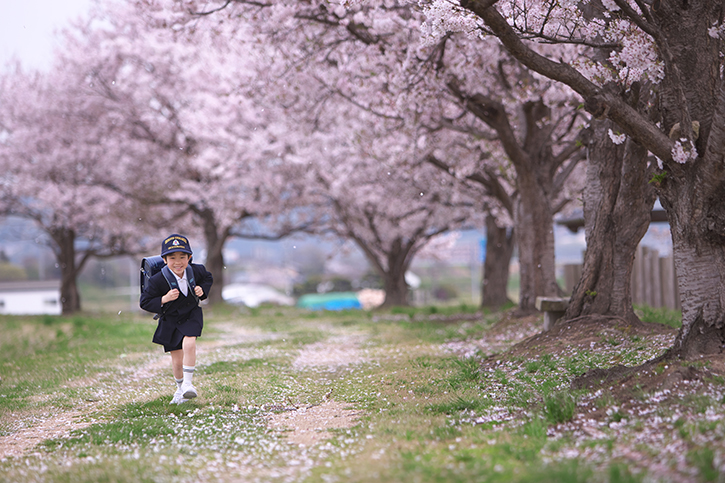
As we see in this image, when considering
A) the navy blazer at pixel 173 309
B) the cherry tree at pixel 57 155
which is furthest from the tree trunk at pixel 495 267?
the navy blazer at pixel 173 309

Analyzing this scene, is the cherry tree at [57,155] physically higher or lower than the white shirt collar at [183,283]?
higher

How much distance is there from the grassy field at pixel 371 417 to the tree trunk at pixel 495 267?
31.0 feet

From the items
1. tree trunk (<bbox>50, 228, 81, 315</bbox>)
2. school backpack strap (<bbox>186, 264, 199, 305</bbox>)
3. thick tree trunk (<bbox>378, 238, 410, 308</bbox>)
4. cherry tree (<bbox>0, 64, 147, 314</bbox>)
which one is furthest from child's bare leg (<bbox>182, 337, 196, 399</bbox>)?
tree trunk (<bbox>50, 228, 81, 315</bbox>)

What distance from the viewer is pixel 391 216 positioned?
23.3 metres

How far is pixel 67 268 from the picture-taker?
24688mm

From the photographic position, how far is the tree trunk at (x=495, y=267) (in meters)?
20.2

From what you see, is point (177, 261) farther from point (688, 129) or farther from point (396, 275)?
point (396, 275)

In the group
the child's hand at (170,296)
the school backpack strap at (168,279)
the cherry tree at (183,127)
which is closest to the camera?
the child's hand at (170,296)

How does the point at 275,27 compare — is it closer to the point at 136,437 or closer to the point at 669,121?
the point at 669,121

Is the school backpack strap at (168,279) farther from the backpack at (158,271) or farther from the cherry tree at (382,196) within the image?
the cherry tree at (382,196)

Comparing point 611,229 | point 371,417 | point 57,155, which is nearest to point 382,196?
point 57,155

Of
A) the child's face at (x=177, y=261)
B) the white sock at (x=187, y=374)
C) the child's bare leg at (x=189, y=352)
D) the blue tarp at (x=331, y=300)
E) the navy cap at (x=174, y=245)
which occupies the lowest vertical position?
the blue tarp at (x=331, y=300)

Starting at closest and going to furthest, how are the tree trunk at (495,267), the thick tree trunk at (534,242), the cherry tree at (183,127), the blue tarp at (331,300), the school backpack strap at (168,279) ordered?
1. the school backpack strap at (168,279)
2. the thick tree trunk at (534,242)
3. the tree trunk at (495,267)
4. the cherry tree at (183,127)
5. the blue tarp at (331,300)

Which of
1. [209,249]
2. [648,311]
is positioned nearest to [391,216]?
[209,249]
